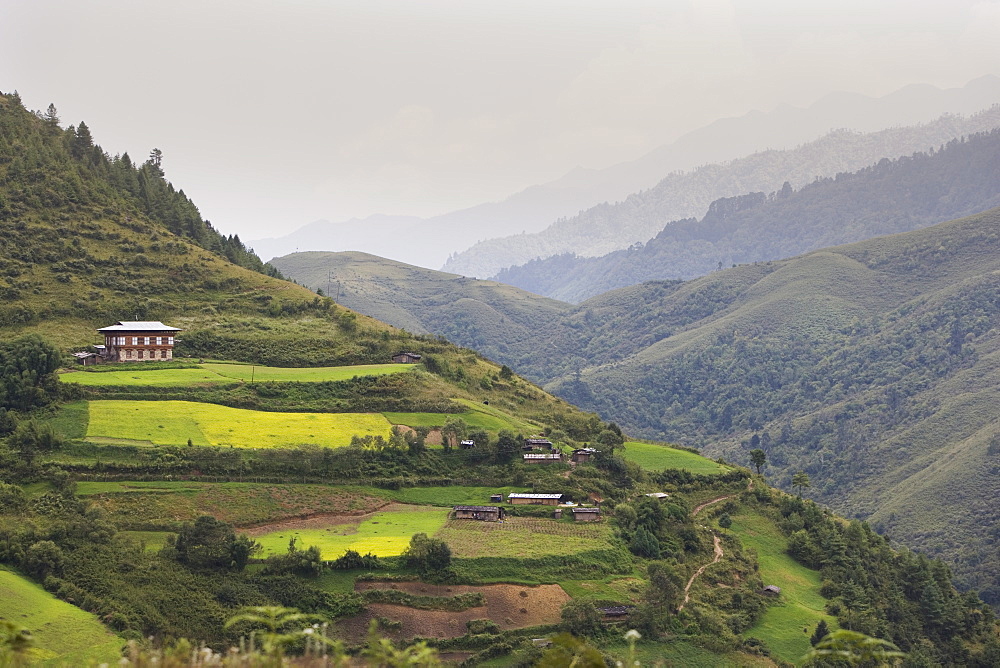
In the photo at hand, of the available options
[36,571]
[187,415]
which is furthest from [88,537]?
[187,415]

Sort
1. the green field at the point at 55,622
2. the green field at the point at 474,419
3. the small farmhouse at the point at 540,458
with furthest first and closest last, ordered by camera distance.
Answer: the green field at the point at 474,419 → the small farmhouse at the point at 540,458 → the green field at the point at 55,622

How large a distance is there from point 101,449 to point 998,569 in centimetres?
10013

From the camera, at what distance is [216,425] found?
68.4m

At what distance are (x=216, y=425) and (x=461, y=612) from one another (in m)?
26.8

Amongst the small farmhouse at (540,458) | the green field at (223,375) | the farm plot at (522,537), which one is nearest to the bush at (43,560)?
the farm plot at (522,537)

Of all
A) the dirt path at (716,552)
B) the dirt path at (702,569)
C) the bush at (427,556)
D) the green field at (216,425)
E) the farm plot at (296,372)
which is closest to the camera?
the bush at (427,556)

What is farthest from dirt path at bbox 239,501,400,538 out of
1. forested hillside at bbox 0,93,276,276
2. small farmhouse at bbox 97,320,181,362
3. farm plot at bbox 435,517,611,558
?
forested hillside at bbox 0,93,276,276

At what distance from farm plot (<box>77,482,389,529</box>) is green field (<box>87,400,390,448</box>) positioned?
5.10 meters

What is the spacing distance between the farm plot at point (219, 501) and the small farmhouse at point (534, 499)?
30.0 ft

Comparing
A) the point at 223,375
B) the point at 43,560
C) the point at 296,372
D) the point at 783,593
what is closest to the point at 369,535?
the point at 43,560

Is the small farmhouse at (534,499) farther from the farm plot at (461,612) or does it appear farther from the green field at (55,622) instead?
the green field at (55,622)

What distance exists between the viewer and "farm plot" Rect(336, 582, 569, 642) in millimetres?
49156

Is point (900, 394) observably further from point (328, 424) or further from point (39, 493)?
point (39, 493)

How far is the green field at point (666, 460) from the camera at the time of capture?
83.9m
